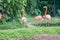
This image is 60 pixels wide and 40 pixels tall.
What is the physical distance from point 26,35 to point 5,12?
2.32 meters

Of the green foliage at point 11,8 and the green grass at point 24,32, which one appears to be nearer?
the green grass at point 24,32

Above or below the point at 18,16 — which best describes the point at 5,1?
above

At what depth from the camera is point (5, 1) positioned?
26.2 feet

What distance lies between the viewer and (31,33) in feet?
20.3

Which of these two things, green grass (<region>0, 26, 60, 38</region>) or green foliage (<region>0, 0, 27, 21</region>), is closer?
green grass (<region>0, 26, 60, 38</region>)

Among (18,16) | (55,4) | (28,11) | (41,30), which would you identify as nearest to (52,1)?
(55,4)

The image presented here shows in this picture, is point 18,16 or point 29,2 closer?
point 18,16

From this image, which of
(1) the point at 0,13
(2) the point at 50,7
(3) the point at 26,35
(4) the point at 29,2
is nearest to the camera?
(3) the point at 26,35

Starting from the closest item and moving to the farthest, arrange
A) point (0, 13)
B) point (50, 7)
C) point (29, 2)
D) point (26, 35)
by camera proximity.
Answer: point (26, 35) → point (0, 13) → point (29, 2) → point (50, 7)

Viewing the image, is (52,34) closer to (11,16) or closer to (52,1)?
(11,16)

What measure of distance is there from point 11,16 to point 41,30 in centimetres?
215

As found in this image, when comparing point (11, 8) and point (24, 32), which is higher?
point (11, 8)

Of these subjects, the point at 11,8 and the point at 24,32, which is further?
the point at 11,8

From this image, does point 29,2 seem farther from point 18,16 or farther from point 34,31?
point 34,31
